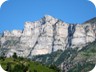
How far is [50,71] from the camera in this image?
942 centimetres

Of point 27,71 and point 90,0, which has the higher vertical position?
point 90,0

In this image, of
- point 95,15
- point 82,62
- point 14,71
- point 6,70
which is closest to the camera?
point 14,71

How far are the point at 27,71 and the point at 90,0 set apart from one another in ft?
5.43

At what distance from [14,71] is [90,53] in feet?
644

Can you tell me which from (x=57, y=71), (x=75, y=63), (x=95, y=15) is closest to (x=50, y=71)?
(x=57, y=71)

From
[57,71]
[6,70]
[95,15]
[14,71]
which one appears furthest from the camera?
[57,71]

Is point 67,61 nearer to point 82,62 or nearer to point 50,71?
point 82,62

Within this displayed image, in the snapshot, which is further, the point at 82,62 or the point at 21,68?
the point at 82,62

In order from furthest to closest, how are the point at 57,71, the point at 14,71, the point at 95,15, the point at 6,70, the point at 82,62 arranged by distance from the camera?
the point at 82,62 → the point at 57,71 → the point at 95,15 → the point at 6,70 → the point at 14,71

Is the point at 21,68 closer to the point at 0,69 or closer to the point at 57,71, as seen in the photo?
the point at 0,69

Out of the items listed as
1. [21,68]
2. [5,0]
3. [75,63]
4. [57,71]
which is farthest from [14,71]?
[75,63]

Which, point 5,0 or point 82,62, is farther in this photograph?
point 82,62

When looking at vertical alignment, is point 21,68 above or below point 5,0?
below

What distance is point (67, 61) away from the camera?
200 metres
